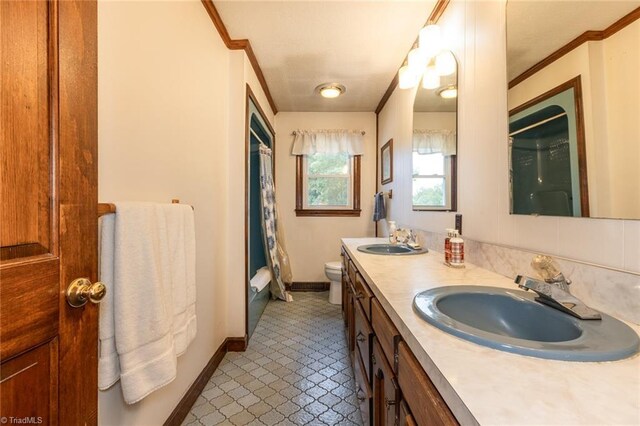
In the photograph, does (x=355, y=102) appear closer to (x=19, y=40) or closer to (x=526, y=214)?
(x=526, y=214)

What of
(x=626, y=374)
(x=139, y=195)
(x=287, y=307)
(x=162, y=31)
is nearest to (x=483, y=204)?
(x=626, y=374)

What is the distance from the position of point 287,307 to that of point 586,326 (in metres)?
2.69

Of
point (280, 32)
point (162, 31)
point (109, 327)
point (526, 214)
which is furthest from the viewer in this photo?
point (280, 32)

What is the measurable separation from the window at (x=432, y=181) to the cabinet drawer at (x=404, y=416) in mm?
1218

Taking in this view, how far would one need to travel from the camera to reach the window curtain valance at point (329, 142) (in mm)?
3527

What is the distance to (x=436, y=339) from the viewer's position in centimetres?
60

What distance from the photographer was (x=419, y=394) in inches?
22.8

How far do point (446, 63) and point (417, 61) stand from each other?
262 mm

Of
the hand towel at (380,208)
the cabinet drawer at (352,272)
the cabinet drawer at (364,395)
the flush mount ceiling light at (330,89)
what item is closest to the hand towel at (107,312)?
the cabinet drawer at (364,395)

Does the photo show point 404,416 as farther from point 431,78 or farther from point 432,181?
point 431,78

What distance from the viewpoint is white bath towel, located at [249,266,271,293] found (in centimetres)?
269

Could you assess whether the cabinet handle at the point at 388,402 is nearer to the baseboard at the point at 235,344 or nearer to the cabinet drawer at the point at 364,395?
the cabinet drawer at the point at 364,395

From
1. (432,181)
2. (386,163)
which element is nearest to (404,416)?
(432,181)

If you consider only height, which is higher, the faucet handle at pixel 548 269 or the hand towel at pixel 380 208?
the hand towel at pixel 380 208
